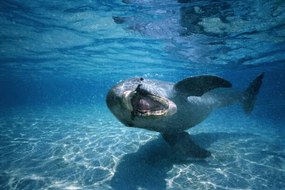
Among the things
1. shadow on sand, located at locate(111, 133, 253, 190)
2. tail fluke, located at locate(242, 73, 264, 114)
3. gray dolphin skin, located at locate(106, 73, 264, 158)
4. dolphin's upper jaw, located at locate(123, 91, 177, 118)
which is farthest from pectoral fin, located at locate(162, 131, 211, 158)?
tail fluke, located at locate(242, 73, 264, 114)

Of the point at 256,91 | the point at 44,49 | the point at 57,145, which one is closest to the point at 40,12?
the point at 57,145

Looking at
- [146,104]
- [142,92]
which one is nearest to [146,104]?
[146,104]

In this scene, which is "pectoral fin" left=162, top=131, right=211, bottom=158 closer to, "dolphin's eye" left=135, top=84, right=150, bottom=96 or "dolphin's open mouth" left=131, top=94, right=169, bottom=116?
"dolphin's open mouth" left=131, top=94, right=169, bottom=116

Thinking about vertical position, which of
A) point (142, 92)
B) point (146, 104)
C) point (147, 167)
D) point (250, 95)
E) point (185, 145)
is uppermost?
point (250, 95)

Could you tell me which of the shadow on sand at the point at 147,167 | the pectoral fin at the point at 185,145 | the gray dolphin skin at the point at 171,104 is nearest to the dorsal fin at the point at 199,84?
the gray dolphin skin at the point at 171,104

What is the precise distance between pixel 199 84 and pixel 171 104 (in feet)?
9.02

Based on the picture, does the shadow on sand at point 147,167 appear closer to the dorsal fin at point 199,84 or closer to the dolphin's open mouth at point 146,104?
the dorsal fin at point 199,84

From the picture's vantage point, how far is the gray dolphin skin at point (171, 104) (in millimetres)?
5608

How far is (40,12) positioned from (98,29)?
Result: 4.71 m

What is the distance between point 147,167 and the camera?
29.1 ft

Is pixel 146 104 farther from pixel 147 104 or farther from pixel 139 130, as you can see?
pixel 139 130

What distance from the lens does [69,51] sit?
2720cm

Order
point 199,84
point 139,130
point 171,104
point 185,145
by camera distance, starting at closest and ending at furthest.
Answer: point 171,104, point 199,84, point 185,145, point 139,130

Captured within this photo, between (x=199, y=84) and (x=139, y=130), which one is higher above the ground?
(x=199, y=84)
